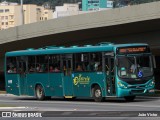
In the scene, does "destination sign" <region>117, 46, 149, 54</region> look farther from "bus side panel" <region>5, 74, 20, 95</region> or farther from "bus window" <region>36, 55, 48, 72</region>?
"bus side panel" <region>5, 74, 20, 95</region>

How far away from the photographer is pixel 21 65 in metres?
29.9

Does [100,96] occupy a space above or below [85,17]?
below

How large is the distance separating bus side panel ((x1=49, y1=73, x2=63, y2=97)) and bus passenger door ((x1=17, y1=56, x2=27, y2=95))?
8.08 feet

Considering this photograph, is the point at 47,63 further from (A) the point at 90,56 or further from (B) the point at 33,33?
(B) the point at 33,33

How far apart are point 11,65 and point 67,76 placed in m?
5.46

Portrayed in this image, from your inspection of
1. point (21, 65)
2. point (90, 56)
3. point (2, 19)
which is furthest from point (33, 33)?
point (2, 19)

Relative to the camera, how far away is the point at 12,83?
3092 centimetres

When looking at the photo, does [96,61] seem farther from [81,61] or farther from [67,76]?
[67,76]

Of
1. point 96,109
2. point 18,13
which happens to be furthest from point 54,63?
point 18,13

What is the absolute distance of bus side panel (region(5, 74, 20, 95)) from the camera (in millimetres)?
30541

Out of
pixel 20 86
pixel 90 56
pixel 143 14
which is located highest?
pixel 143 14

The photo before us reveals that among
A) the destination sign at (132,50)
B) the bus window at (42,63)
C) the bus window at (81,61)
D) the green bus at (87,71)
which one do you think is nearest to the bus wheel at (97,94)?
the green bus at (87,71)

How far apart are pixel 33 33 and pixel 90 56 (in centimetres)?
1812

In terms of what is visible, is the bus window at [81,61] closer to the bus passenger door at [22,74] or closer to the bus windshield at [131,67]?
the bus windshield at [131,67]
